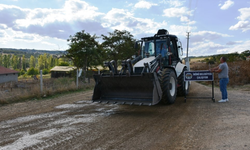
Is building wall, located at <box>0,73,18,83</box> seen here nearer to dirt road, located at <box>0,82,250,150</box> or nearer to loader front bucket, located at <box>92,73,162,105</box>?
dirt road, located at <box>0,82,250,150</box>

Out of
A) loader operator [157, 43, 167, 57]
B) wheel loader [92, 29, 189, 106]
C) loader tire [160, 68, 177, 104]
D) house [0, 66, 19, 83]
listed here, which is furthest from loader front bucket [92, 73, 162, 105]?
house [0, 66, 19, 83]

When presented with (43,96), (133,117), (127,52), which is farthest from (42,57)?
(133,117)

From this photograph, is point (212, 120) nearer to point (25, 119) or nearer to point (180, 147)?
point (180, 147)

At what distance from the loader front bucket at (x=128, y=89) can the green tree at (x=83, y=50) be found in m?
9.67

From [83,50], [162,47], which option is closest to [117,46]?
[83,50]

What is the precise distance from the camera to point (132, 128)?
200 inches

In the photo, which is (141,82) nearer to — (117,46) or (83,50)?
(83,50)

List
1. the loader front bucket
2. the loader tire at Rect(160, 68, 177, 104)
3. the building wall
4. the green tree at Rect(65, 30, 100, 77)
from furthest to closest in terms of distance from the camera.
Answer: the building wall, the green tree at Rect(65, 30, 100, 77), the loader tire at Rect(160, 68, 177, 104), the loader front bucket

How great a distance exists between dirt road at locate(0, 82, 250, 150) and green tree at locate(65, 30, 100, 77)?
10.1 metres

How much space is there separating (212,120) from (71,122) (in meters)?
3.86

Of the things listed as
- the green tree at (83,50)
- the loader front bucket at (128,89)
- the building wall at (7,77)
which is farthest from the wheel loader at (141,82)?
the building wall at (7,77)

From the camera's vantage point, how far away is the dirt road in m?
4.04

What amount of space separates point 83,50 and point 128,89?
10.6 meters

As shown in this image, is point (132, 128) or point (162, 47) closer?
point (132, 128)
